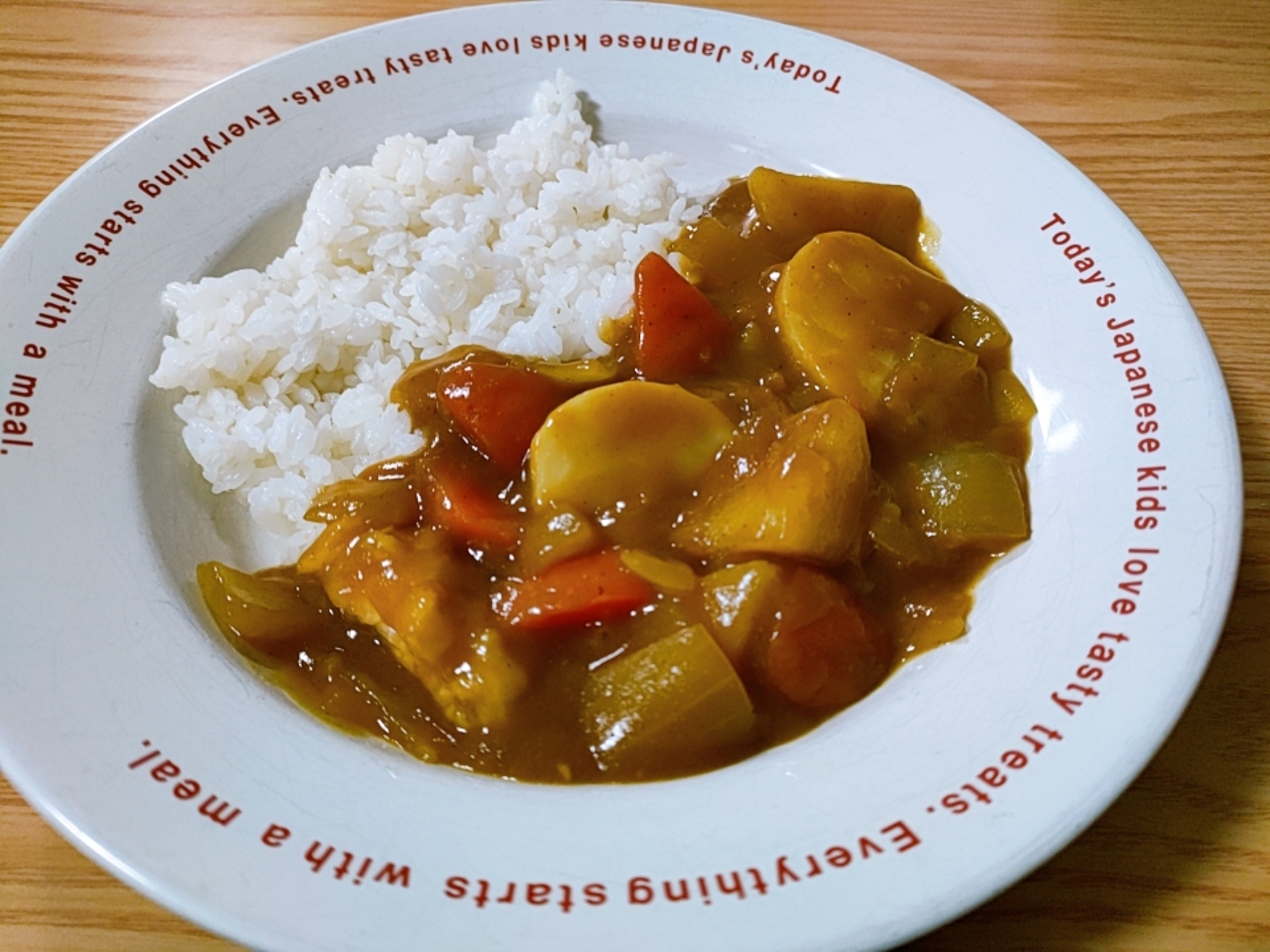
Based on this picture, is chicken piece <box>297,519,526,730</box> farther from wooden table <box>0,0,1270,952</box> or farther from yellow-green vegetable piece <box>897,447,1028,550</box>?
yellow-green vegetable piece <box>897,447,1028,550</box>

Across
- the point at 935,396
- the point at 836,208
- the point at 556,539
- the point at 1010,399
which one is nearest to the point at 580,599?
the point at 556,539

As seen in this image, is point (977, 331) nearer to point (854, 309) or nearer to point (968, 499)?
point (854, 309)

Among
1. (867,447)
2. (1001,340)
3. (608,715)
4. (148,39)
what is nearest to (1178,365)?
(1001,340)

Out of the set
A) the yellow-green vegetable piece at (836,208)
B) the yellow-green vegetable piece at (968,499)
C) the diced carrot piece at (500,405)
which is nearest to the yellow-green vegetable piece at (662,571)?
the diced carrot piece at (500,405)

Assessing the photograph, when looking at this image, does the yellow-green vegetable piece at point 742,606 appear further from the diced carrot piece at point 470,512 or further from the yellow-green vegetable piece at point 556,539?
the diced carrot piece at point 470,512

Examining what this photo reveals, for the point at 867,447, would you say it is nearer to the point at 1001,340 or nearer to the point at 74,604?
the point at 1001,340
